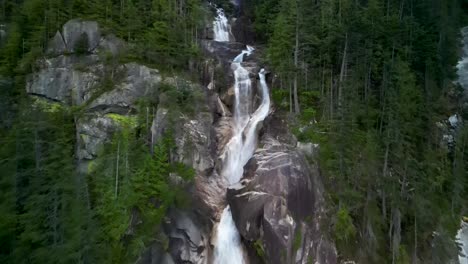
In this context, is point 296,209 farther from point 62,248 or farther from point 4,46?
point 4,46


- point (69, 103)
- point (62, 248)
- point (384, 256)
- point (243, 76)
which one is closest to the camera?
point (62, 248)

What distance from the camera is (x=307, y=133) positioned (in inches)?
1095

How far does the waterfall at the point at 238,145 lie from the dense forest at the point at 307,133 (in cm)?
227

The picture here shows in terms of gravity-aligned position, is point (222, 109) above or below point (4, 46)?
below

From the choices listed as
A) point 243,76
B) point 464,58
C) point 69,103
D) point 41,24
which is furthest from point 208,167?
point 464,58

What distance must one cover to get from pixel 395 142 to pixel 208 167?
544 inches

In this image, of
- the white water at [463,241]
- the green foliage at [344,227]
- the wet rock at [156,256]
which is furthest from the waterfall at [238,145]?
the white water at [463,241]

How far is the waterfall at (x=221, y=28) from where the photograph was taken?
1714 inches

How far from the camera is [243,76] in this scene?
110 ft

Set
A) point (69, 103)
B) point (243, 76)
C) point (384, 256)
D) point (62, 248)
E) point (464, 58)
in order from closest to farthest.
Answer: point (62, 248) < point (384, 256) < point (69, 103) < point (243, 76) < point (464, 58)

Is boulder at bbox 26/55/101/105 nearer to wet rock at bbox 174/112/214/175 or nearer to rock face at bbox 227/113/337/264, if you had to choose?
wet rock at bbox 174/112/214/175

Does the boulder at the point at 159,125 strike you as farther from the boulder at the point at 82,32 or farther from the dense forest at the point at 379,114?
the boulder at the point at 82,32

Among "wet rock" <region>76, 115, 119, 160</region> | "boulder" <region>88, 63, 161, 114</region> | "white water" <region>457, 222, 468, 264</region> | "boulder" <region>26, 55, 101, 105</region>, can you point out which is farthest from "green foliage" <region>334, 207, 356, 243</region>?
"boulder" <region>26, 55, 101, 105</region>

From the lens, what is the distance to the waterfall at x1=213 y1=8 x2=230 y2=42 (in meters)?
43.5
